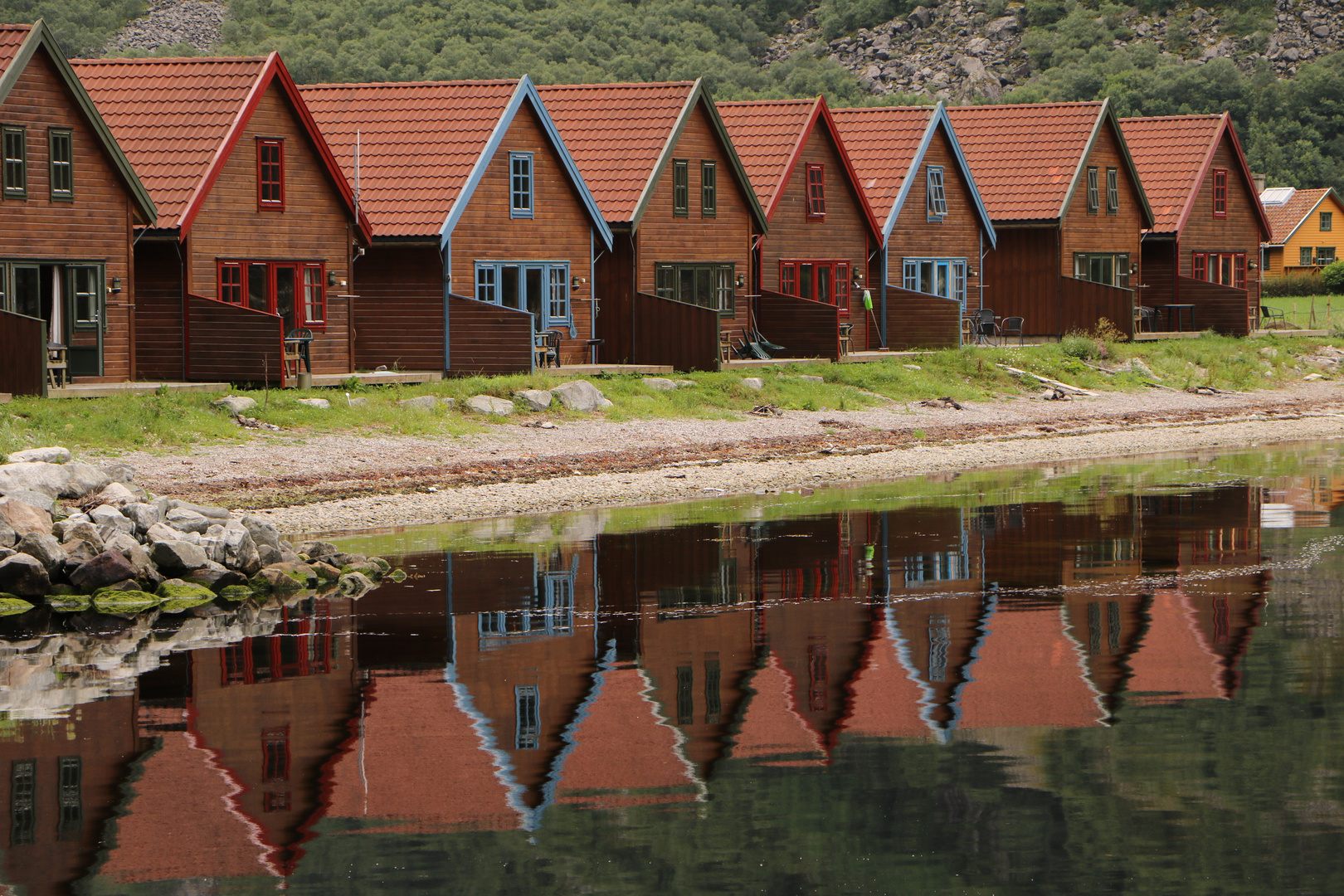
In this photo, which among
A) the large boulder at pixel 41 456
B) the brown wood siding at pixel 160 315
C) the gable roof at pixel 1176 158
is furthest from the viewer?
the gable roof at pixel 1176 158

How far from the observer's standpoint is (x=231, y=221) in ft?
111

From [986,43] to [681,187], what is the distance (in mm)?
147381

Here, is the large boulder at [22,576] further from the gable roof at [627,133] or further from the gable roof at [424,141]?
the gable roof at [627,133]

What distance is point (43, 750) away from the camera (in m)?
11.8

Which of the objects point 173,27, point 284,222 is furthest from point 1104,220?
point 173,27

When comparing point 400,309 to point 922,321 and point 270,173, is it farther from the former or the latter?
point 922,321

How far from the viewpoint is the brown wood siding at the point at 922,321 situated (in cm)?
4688

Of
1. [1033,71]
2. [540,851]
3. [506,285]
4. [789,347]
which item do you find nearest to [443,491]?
[506,285]

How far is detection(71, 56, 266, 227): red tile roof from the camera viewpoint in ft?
109

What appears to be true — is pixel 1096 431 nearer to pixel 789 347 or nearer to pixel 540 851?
pixel 789 347

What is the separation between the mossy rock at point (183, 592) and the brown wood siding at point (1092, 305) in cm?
3669

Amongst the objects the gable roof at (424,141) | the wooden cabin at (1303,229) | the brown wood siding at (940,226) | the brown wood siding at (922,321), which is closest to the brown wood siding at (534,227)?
the gable roof at (424,141)

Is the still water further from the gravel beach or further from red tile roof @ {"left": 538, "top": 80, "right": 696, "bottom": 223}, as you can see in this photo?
red tile roof @ {"left": 538, "top": 80, "right": 696, "bottom": 223}

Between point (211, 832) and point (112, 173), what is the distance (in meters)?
23.5
